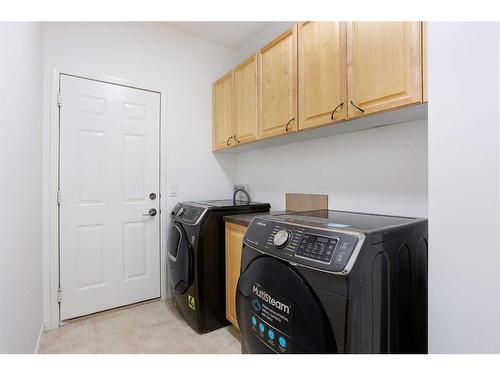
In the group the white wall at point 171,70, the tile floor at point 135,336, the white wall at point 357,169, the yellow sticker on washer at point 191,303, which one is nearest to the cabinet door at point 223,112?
the white wall at point 171,70

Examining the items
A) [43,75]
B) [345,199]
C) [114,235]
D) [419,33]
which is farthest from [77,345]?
[419,33]

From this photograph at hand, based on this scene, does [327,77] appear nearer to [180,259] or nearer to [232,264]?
[232,264]

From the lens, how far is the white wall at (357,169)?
56.2 inches

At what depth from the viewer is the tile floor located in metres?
1.73

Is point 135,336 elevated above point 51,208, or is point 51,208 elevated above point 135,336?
point 51,208

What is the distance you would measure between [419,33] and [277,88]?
907 mm

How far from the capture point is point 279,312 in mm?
1044

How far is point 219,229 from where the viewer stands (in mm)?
1988

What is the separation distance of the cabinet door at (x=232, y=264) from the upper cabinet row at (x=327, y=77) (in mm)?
761

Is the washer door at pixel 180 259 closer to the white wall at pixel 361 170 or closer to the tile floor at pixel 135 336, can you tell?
the tile floor at pixel 135 336

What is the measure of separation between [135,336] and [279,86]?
6.83 ft

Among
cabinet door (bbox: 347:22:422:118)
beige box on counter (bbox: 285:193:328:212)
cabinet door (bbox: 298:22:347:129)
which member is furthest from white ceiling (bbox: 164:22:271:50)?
beige box on counter (bbox: 285:193:328:212)

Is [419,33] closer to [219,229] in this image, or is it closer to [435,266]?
[435,266]

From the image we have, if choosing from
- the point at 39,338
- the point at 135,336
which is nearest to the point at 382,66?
the point at 135,336
